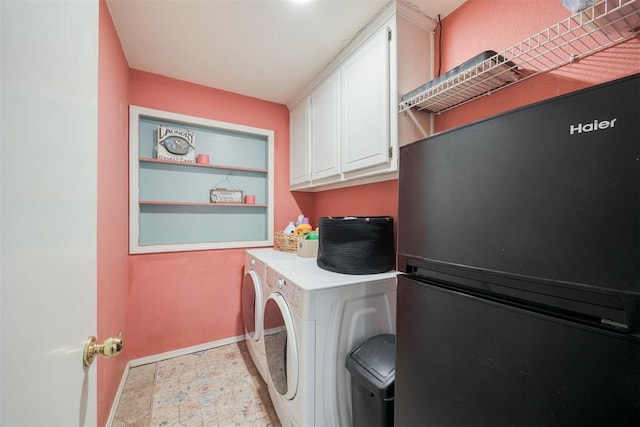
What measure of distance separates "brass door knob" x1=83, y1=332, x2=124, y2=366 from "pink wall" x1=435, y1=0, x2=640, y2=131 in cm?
173

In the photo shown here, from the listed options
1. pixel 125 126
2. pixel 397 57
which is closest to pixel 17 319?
pixel 397 57

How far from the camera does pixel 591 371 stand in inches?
16.0

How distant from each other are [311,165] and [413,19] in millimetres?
1232

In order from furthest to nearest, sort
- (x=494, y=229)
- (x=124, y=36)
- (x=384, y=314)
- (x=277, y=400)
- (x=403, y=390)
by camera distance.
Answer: (x=124, y=36) → (x=277, y=400) → (x=384, y=314) → (x=403, y=390) → (x=494, y=229)

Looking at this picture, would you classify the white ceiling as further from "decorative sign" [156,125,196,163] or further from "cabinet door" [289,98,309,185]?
A: "decorative sign" [156,125,196,163]

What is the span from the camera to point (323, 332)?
1156 mm

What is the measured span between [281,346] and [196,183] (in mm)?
1697

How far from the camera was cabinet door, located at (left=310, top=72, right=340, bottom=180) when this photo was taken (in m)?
1.84

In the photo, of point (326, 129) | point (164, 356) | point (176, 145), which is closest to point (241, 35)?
point (326, 129)

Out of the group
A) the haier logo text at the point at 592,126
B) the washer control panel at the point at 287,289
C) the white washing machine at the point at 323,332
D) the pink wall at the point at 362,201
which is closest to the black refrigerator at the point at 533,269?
the haier logo text at the point at 592,126

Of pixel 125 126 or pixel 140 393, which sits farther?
pixel 125 126

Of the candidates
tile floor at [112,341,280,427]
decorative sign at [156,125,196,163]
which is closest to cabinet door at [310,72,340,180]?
decorative sign at [156,125,196,163]

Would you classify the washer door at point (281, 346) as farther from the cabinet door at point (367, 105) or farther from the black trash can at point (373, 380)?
the cabinet door at point (367, 105)

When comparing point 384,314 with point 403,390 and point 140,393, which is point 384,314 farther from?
point 140,393
